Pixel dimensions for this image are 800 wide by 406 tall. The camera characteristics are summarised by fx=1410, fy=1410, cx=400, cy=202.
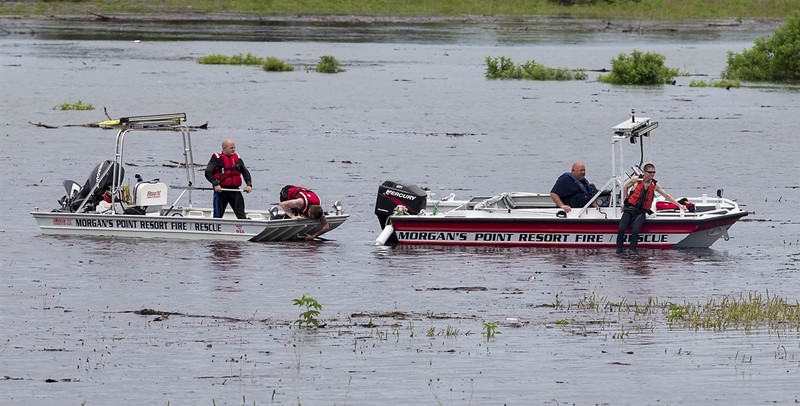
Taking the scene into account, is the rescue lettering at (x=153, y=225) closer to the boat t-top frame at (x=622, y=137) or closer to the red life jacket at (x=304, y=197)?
the red life jacket at (x=304, y=197)

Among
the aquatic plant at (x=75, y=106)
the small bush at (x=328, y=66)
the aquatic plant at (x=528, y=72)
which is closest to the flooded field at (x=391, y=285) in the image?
the aquatic plant at (x=75, y=106)

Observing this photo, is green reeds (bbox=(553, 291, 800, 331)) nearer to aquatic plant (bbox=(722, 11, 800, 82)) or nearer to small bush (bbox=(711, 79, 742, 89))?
small bush (bbox=(711, 79, 742, 89))

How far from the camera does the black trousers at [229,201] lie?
82.5 ft

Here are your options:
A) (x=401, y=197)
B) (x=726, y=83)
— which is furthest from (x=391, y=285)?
(x=726, y=83)

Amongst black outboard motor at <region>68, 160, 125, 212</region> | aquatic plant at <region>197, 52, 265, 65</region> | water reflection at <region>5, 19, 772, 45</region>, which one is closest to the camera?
black outboard motor at <region>68, 160, 125, 212</region>

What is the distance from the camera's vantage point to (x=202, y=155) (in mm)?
38812

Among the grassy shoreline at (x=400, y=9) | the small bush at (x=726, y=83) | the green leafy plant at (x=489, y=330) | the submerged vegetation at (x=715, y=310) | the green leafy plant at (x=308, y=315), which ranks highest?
the grassy shoreline at (x=400, y=9)

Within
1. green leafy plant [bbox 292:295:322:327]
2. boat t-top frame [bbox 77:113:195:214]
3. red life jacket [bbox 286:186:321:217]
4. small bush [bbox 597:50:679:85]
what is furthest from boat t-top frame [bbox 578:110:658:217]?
small bush [bbox 597:50:679:85]

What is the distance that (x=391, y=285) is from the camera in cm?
2133

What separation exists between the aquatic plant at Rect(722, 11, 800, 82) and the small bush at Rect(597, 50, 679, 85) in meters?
4.08

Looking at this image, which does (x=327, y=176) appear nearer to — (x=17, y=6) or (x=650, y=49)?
(x=650, y=49)

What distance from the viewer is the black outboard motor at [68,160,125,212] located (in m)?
25.4

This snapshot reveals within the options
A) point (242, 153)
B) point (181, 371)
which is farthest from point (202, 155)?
point (181, 371)

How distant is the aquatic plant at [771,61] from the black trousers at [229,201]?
4411cm
